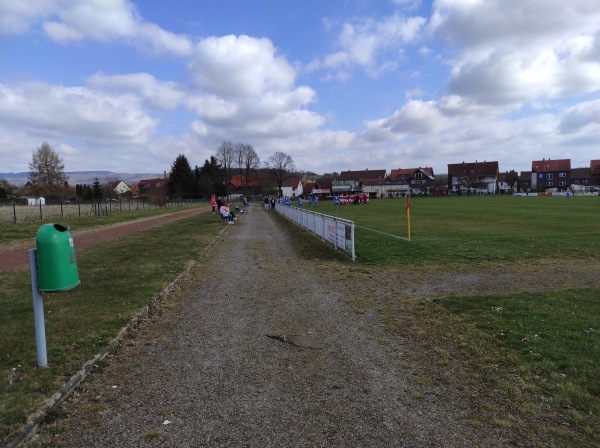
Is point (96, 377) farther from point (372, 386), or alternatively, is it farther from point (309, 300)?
point (309, 300)

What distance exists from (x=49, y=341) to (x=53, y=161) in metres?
86.3

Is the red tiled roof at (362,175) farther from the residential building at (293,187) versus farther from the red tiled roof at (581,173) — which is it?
the red tiled roof at (581,173)

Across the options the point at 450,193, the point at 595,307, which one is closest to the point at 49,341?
the point at 595,307

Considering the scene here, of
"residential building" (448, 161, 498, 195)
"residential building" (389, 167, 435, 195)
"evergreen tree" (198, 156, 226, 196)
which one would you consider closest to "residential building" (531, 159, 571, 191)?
"residential building" (448, 161, 498, 195)

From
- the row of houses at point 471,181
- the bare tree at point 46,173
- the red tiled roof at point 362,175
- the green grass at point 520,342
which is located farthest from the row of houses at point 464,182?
the green grass at point 520,342

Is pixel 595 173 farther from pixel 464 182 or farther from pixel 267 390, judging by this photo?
pixel 267 390

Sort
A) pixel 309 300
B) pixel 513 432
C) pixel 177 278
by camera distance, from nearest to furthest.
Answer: pixel 513 432, pixel 309 300, pixel 177 278

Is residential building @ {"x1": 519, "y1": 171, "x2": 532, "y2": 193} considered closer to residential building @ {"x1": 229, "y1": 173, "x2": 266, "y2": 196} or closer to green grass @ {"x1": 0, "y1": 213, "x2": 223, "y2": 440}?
residential building @ {"x1": 229, "y1": 173, "x2": 266, "y2": 196}

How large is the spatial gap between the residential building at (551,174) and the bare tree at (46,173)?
123 m

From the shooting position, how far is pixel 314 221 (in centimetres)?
1861

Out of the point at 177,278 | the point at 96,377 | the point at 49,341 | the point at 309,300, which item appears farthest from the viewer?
the point at 177,278

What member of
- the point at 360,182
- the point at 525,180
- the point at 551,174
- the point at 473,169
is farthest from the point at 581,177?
the point at 360,182

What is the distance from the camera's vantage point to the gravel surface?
316 centimetres

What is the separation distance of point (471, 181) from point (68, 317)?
427ft
